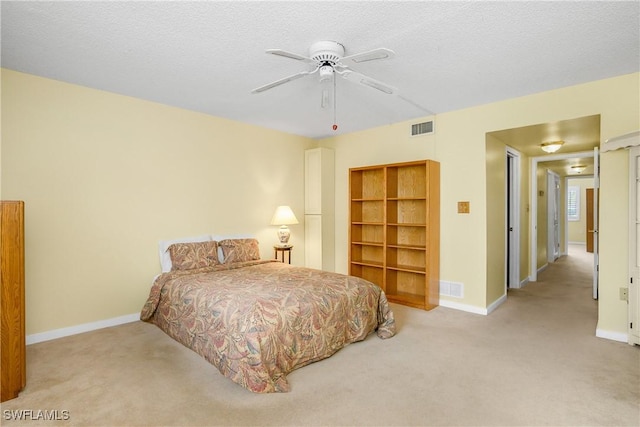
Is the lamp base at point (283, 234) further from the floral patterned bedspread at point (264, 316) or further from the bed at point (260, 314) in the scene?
the floral patterned bedspread at point (264, 316)

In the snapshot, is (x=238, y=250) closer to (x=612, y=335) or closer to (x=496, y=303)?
(x=496, y=303)

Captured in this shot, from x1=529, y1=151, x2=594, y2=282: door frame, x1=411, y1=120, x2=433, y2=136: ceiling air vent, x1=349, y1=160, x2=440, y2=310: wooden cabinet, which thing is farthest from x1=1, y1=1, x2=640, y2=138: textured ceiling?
x1=529, y1=151, x2=594, y2=282: door frame

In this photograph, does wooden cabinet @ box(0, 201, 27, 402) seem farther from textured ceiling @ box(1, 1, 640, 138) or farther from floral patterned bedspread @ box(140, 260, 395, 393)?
textured ceiling @ box(1, 1, 640, 138)

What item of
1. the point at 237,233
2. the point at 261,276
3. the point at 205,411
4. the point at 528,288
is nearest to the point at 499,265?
the point at 528,288

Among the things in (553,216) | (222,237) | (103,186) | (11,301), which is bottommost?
(11,301)

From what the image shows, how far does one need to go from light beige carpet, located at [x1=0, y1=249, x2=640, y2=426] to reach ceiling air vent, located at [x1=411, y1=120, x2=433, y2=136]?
257 centimetres

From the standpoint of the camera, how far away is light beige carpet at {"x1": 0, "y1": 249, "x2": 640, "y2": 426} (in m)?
2.00

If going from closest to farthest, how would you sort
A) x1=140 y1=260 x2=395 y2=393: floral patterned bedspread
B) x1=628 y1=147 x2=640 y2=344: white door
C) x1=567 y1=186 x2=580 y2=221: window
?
x1=140 y1=260 x2=395 y2=393: floral patterned bedspread, x1=628 y1=147 x2=640 y2=344: white door, x1=567 y1=186 x2=580 y2=221: window

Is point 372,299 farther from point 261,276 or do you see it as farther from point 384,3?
point 384,3

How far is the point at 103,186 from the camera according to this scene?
348 centimetres

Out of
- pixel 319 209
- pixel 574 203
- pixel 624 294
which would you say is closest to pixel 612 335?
pixel 624 294

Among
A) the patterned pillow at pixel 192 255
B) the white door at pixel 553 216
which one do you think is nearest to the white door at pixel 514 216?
the white door at pixel 553 216

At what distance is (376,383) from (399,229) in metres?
2.71

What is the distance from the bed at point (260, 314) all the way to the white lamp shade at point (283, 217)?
1.13m
